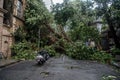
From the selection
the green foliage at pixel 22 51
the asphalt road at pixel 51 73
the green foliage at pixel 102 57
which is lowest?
the asphalt road at pixel 51 73

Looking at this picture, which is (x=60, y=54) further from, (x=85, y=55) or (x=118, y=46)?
(x=118, y=46)

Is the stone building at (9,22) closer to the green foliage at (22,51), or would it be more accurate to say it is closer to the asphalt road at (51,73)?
the green foliage at (22,51)

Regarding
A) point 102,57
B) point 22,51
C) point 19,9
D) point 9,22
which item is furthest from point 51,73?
point 19,9

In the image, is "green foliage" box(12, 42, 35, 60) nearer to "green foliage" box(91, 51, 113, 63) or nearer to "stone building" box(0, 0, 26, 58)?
"stone building" box(0, 0, 26, 58)

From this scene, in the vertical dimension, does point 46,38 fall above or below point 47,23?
below

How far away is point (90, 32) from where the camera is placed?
69.4ft

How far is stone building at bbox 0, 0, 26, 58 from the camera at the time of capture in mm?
16125

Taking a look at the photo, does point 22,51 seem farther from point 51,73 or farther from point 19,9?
point 51,73

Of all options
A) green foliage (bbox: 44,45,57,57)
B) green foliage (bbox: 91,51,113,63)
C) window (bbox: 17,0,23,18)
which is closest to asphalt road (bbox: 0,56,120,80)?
green foliage (bbox: 91,51,113,63)

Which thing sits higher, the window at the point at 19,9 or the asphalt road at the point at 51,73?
the window at the point at 19,9

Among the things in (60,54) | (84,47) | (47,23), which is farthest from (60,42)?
(84,47)

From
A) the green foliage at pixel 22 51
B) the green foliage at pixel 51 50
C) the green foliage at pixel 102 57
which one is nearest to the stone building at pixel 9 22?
the green foliage at pixel 22 51

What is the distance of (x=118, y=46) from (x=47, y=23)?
8349 mm

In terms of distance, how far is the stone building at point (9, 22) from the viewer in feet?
52.9
